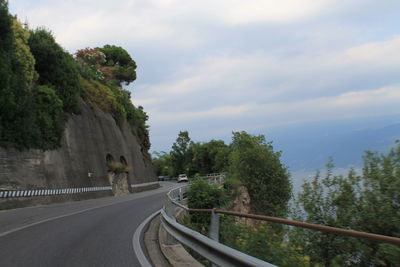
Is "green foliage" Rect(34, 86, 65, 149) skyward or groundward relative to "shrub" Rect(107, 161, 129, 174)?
skyward

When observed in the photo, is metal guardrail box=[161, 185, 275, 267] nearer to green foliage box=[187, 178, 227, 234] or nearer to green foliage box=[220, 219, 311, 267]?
green foliage box=[220, 219, 311, 267]

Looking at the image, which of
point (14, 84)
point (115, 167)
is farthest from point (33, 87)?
point (115, 167)

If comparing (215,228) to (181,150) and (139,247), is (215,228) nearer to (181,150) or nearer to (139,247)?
(139,247)

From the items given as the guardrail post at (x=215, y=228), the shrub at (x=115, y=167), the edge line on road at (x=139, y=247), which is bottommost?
the edge line on road at (x=139, y=247)

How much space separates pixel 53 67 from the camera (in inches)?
1213

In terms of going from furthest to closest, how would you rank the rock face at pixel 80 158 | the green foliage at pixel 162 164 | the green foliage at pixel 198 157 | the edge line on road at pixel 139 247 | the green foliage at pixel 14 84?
the green foliage at pixel 162 164, the green foliage at pixel 198 157, the rock face at pixel 80 158, the green foliage at pixel 14 84, the edge line on road at pixel 139 247

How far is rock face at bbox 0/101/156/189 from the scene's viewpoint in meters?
22.0

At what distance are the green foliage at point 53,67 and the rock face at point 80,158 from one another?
2.17 meters

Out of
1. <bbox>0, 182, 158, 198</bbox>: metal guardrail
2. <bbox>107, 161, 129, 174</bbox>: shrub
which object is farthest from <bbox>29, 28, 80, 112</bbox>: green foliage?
<bbox>107, 161, 129, 174</bbox>: shrub

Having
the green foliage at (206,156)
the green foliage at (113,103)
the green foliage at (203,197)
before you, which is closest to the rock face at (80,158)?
the green foliage at (113,103)

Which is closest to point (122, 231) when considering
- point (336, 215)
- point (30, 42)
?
point (336, 215)

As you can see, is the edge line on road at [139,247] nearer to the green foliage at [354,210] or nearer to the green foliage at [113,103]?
the green foliage at [354,210]

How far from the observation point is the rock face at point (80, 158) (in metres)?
22.0

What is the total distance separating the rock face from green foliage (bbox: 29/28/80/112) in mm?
2174
